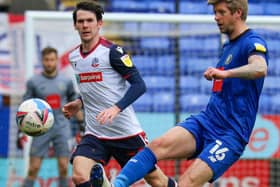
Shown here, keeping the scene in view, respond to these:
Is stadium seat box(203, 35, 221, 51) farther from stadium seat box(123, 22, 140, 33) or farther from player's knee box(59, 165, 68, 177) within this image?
player's knee box(59, 165, 68, 177)

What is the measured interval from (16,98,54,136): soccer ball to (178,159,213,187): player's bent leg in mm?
1598

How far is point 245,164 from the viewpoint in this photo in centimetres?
1043

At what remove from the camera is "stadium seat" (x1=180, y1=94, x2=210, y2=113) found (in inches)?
414

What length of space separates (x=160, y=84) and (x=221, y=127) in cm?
493

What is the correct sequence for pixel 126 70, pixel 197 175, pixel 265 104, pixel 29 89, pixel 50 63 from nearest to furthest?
pixel 197 175
pixel 126 70
pixel 29 89
pixel 50 63
pixel 265 104

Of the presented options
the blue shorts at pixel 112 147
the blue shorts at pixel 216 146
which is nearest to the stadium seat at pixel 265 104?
the blue shorts at pixel 112 147

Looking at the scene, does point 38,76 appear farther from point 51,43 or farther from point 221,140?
point 221,140

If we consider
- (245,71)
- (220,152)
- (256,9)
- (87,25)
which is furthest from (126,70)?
(256,9)

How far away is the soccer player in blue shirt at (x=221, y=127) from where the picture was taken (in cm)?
586

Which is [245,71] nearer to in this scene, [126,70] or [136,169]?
[136,169]

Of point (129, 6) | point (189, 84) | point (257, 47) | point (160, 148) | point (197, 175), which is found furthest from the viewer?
point (129, 6)

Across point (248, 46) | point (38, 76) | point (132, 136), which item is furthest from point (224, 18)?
point (38, 76)

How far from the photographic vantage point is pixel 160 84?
10883 millimetres

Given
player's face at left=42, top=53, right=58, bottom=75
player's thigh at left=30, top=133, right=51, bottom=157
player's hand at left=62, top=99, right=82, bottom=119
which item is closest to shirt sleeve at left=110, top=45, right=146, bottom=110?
player's hand at left=62, top=99, right=82, bottom=119
